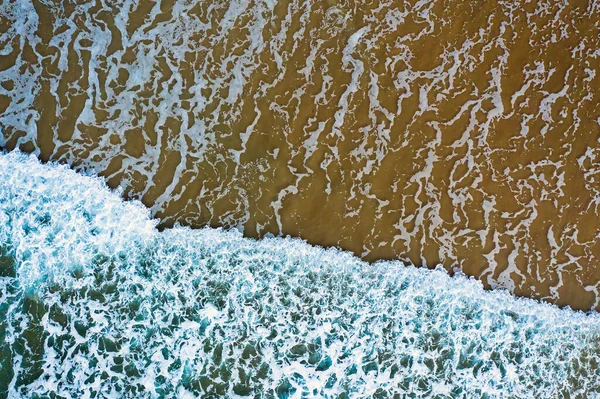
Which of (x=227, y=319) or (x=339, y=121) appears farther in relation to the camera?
(x=339, y=121)

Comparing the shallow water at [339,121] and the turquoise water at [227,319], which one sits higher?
the shallow water at [339,121]

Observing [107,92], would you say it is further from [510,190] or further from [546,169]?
[546,169]

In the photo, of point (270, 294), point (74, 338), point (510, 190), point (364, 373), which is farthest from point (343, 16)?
point (74, 338)

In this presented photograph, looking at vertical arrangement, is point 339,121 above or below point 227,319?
above

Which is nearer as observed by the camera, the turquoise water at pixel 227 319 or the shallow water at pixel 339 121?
the turquoise water at pixel 227 319
